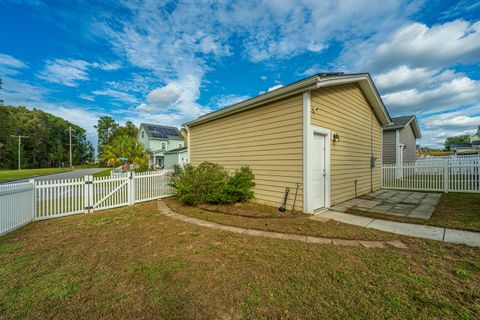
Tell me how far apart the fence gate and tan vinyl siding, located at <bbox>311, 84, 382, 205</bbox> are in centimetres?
663

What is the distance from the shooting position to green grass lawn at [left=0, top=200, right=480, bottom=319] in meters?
1.82

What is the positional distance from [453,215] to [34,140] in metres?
60.4

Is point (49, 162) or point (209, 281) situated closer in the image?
point (209, 281)

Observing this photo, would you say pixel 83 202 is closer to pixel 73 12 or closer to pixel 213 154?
pixel 213 154

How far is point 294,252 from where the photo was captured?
9.80 ft

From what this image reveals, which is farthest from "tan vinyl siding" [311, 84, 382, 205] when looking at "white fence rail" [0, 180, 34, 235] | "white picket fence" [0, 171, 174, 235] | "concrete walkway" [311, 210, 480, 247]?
"white fence rail" [0, 180, 34, 235]

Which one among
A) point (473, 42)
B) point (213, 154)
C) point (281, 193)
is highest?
point (473, 42)

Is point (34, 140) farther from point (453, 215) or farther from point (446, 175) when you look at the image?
point (446, 175)

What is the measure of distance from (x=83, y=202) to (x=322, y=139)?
25.2 ft

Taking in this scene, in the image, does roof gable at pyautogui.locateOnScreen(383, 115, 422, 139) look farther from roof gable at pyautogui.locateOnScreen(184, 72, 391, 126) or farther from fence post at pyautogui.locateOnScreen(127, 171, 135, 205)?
fence post at pyautogui.locateOnScreen(127, 171, 135, 205)

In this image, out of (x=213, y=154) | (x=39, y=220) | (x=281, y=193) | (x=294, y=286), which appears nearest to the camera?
(x=294, y=286)

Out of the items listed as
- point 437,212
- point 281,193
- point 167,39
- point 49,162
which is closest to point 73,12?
point 167,39

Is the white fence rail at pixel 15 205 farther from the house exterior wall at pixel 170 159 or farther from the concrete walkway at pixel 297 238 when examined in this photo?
the house exterior wall at pixel 170 159

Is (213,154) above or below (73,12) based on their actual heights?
below
